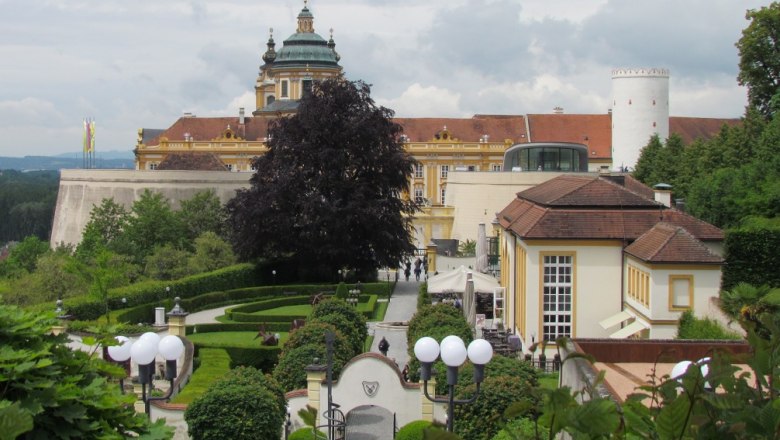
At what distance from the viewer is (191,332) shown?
3512 centimetres

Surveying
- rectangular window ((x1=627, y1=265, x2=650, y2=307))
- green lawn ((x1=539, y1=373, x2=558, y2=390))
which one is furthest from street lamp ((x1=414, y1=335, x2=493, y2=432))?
rectangular window ((x1=627, y1=265, x2=650, y2=307))

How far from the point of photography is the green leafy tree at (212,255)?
48281mm

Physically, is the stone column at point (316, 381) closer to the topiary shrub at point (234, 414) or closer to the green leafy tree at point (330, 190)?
the topiary shrub at point (234, 414)

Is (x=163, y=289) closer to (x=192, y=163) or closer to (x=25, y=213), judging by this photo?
(x=192, y=163)

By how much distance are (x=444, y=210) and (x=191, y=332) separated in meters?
41.0

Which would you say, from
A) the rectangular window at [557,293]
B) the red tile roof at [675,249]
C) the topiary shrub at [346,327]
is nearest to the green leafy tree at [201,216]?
the topiary shrub at [346,327]

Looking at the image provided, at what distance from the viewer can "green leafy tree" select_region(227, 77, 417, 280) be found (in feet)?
150

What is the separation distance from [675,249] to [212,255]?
89.9ft

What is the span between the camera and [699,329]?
24422 mm

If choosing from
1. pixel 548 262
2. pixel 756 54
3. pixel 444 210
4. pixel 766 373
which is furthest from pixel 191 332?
pixel 444 210

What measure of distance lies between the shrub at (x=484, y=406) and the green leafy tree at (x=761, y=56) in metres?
31.2

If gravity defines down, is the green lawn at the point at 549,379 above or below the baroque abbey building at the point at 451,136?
below

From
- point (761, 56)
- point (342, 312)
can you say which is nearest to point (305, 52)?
point (761, 56)

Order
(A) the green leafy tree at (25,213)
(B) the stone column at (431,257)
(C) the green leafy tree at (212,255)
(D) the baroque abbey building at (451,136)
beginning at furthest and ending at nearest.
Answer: (A) the green leafy tree at (25,213) < (D) the baroque abbey building at (451,136) < (B) the stone column at (431,257) < (C) the green leafy tree at (212,255)
